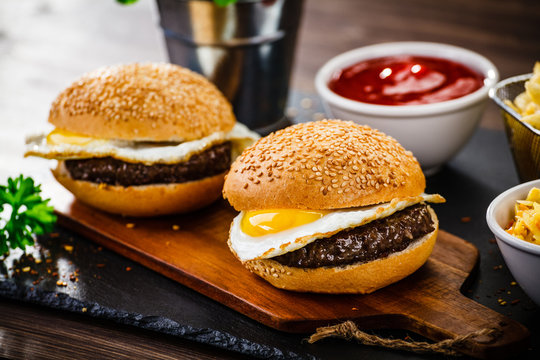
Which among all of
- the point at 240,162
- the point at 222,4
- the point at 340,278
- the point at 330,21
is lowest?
the point at 330,21

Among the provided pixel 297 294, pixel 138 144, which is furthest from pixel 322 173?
pixel 138 144

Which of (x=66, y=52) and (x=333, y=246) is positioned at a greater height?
(x=333, y=246)

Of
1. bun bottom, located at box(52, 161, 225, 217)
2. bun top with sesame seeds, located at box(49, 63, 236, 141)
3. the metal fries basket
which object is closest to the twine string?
the metal fries basket


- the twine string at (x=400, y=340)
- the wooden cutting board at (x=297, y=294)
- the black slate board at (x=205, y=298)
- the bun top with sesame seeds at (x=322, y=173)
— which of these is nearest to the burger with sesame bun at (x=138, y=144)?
the wooden cutting board at (x=297, y=294)

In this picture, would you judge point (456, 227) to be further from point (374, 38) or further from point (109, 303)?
point (374, 38)

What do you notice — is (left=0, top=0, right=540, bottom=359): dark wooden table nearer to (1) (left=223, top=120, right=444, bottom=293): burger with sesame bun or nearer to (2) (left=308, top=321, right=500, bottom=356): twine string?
(2) (left=308, top=321, right=500, bottom=356): twine string

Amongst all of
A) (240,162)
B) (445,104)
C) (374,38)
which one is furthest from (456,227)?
(374,38)
